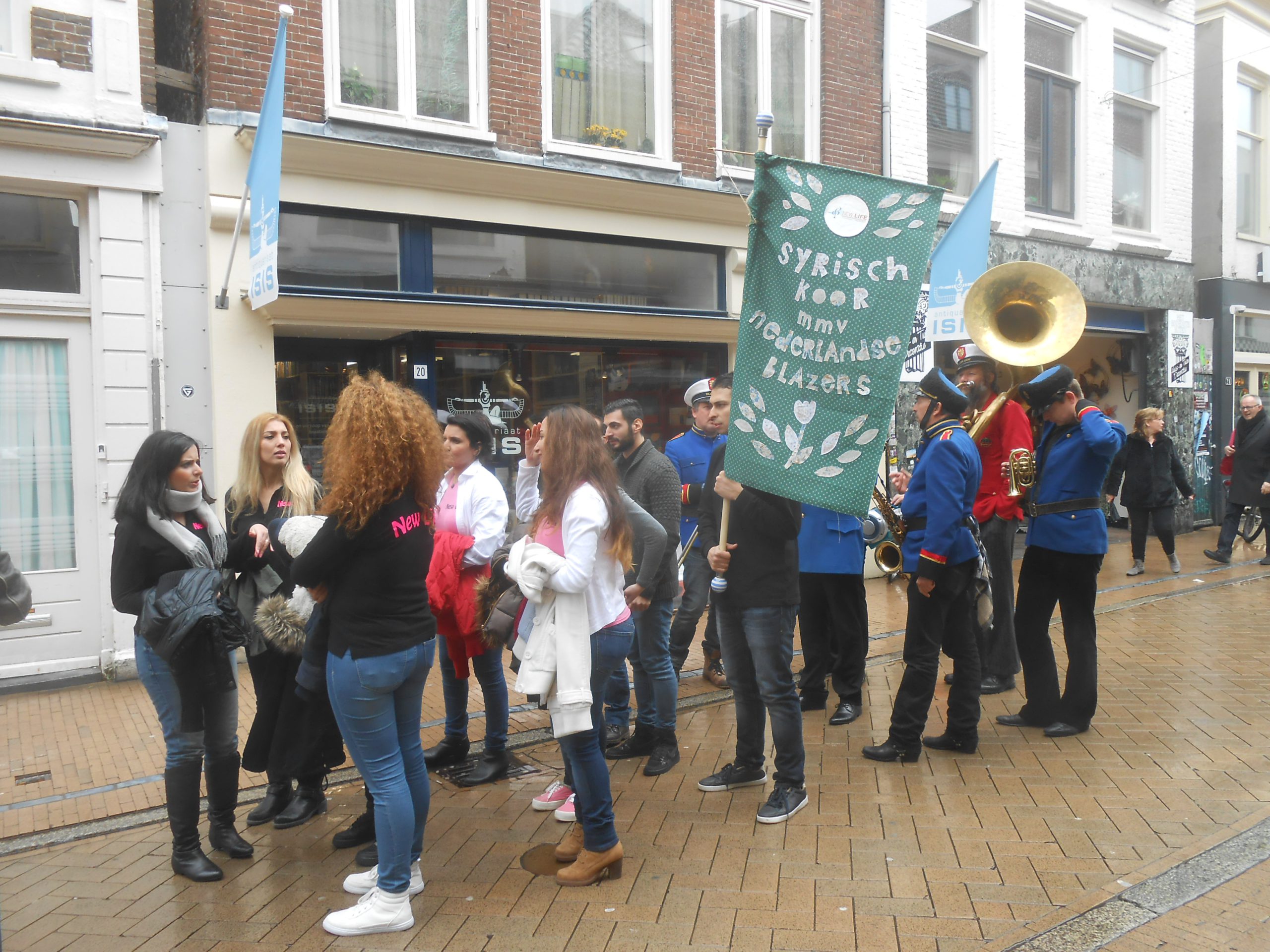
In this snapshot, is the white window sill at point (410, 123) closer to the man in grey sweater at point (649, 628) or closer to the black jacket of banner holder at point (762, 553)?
the man in grey sweater at point (649, 628)

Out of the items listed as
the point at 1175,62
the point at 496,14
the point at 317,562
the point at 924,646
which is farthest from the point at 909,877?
the point at 1175,62

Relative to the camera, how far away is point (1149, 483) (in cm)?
1112

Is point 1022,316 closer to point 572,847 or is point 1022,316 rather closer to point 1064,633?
point 1064,633

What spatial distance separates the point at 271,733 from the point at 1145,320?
14.0 metres

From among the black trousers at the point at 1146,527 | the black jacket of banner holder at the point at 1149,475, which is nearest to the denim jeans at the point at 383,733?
the black jacket of banner holder at the point at 1149,475

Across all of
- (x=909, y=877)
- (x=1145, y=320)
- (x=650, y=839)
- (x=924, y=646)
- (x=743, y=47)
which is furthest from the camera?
(x=1145, y=320)

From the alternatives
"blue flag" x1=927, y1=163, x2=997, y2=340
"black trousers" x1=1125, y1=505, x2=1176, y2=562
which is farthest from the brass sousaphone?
"black trousers" x1=1125, y1=505, x2=1176, y2=562

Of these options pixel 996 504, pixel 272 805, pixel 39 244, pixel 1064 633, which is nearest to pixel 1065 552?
pixel 1064 633

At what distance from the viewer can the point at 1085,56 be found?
13.5 metres

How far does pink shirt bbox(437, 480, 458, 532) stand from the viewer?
16.0 feet

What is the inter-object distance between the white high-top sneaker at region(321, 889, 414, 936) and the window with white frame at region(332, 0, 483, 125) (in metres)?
6.32

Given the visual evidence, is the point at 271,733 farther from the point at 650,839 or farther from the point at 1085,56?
the point at 1085,56

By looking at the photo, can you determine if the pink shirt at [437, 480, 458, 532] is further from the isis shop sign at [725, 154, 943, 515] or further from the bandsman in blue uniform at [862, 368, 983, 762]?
the bandsman in blue uniform at [862, 368, 983, 762]

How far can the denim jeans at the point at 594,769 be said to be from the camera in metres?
3.72
